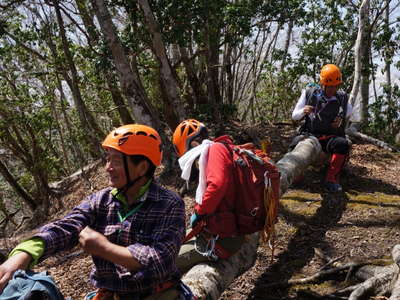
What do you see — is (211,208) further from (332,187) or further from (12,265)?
(332,187)

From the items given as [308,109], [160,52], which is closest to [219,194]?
[308,109]

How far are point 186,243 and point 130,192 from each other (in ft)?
6.18

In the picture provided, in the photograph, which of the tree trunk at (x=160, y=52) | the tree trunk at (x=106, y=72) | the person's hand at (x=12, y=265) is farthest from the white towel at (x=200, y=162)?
the tree trunk at (x=106, y=72)

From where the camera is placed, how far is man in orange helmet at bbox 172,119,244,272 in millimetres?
3863

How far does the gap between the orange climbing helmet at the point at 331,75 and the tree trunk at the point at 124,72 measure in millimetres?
3615

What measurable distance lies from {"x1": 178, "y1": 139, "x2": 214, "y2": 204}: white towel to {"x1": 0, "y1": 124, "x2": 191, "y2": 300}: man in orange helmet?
4.19 feet

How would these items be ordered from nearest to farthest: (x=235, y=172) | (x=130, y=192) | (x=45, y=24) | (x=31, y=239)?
(x=31, y=239) < (x=130, y=192) < (x=235, y=172) < (x=45, y=24)

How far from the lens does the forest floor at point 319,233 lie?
15.5 ft

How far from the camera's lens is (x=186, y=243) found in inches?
171

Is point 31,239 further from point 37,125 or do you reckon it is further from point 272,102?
point 272,102

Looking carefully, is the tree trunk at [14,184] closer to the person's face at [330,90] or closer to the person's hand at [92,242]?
the person's face at [330,90]

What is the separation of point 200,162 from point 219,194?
1.38 feet

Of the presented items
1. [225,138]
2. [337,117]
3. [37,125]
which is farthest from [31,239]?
[37,125]

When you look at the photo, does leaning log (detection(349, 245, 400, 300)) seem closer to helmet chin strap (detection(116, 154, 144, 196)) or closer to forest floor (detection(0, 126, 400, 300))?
forest floor (detection(0, 126, 400, 300))
